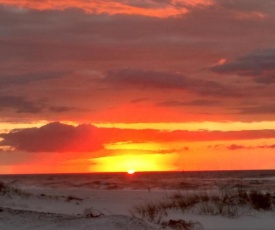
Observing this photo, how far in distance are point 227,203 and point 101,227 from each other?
8.08 meters

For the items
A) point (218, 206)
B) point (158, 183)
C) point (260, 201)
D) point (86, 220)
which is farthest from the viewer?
point (158, 183)

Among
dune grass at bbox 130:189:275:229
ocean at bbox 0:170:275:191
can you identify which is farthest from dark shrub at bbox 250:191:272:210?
ocean at bbox 0:170:275:191

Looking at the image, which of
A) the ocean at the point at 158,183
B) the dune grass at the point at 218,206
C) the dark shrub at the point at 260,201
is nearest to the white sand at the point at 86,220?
the dune grass at the point at 218,206

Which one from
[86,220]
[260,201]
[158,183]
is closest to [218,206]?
[260,201]

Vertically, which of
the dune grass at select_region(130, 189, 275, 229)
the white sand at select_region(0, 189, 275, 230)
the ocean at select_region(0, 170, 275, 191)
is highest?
the ocean at select_region(0, 170, 275, 191)

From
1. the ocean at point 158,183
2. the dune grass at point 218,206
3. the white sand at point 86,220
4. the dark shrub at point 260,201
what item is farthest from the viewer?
the ocean at point 158,183

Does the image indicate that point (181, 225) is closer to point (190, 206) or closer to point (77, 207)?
point (190, 206)

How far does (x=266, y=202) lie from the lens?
17.4 m

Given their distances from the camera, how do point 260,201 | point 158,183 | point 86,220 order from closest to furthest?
point 86,220 → point 260,201 → point 158,183

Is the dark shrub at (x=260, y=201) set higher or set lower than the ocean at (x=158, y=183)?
lower

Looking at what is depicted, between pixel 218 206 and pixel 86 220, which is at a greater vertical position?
pixel 218 206

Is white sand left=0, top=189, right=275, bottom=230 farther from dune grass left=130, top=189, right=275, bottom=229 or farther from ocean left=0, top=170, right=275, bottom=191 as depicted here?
ocean left=0, top=170, right=275, bottom=191

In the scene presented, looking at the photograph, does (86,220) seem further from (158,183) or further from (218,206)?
(158,183)

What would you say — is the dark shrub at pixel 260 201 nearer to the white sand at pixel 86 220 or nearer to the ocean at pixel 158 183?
the white sand at pixel 86 220
